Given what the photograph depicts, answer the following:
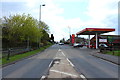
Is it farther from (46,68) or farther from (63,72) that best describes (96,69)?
(46,68)

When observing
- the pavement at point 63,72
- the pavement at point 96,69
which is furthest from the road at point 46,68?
the pavement at point 63,72

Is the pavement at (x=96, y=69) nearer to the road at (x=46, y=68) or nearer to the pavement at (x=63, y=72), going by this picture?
the road at (x=46, y=68)

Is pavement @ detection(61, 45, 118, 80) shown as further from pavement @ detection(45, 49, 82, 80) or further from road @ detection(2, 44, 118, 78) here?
pavement @ detection(45, 49, 82, 80)

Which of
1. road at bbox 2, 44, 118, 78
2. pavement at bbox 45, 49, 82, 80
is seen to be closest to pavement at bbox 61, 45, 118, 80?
road at bbox 2, 44, 118, 78

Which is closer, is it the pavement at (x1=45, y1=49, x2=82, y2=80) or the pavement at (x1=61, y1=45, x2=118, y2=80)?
the pavement at (x1=45, y1=49, x2=82, y2=80)

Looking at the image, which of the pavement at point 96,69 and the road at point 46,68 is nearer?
the pavement at point 96,69

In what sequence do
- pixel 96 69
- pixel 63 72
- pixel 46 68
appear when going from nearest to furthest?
pixel 63 72, pixel 96 69, pixel 46 68

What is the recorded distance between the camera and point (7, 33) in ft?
96.6

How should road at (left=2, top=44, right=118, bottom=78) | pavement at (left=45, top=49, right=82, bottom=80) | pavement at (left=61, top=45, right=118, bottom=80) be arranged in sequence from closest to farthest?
1. pavement at (left=45, top=49, right=82, bottom=80)
2. pavement at (left=61, top=45, right=118, bottom=80)
3. road at (left=2, top=44, right=118, bottom=78)

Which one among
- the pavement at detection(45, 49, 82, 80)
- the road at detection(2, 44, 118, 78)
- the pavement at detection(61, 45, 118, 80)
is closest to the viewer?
the pavement at detection(45, 49, 82, 80)

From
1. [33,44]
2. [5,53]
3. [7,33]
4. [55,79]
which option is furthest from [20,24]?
[55,79]

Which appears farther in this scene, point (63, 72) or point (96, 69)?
point (96, 69)

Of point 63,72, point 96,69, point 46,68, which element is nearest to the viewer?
point 63,72

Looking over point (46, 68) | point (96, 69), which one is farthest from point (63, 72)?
point (96, 69)
